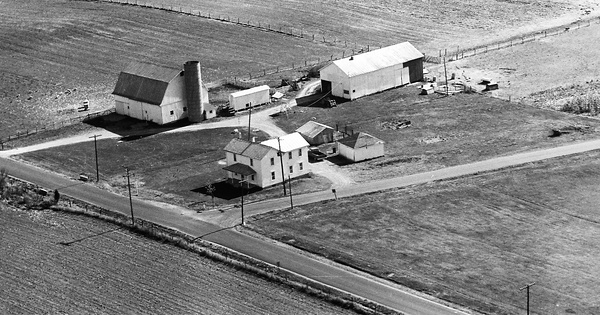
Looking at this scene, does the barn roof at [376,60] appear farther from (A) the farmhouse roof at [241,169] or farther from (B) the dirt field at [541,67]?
(A) the farmhouse roof at [241,169]

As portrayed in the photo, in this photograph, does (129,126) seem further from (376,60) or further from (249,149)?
(376,60)

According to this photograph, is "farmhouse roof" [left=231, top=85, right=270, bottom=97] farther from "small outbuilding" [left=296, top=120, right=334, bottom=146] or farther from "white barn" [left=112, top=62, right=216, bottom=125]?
"small outbuilding" [left=296, top=120, right=334, bottom=146]

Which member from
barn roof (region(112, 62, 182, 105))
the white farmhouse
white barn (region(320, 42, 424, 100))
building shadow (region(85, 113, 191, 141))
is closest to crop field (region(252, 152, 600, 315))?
the white farmhouse

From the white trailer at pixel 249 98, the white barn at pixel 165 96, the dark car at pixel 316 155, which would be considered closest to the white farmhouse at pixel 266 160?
the dark car at pixel 316 155

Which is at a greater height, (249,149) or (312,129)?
(249,149)

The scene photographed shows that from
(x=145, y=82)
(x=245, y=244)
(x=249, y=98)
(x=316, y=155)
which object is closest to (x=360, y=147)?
(x=316, y=155)

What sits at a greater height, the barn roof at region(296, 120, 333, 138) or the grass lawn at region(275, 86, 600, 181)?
the barn roof at region(296, 120, 333, 138)

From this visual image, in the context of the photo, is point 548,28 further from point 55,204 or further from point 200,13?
point 55,204
